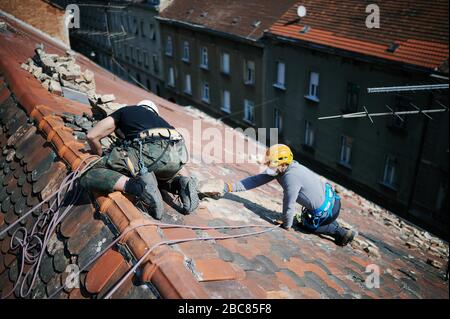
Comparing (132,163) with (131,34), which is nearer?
(132,163)

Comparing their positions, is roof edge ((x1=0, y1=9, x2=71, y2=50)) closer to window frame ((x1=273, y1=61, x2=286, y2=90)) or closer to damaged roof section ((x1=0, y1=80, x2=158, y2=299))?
damaged roof section ((x1=0, y1=80, x2=158, y2=299))

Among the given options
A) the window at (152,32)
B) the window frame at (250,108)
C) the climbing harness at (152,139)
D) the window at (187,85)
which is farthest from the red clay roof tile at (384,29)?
the window at (152,32)

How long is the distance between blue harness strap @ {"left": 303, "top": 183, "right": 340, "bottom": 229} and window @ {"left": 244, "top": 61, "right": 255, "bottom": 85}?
18350 millimetres

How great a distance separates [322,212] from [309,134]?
1544 centimetres

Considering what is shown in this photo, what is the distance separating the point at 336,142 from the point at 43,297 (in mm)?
17017

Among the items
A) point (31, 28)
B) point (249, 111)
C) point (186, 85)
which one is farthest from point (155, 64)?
point (31, 28)

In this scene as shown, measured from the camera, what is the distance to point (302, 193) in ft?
17.4

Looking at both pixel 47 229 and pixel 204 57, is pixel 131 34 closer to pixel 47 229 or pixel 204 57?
pixel 204 57

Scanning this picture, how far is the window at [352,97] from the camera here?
56.2 feet

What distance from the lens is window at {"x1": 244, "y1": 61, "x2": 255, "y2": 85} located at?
23.2 metres

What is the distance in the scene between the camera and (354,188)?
18734 mm

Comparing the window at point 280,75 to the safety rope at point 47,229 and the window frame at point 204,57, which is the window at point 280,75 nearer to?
the window frame at point 204,57
